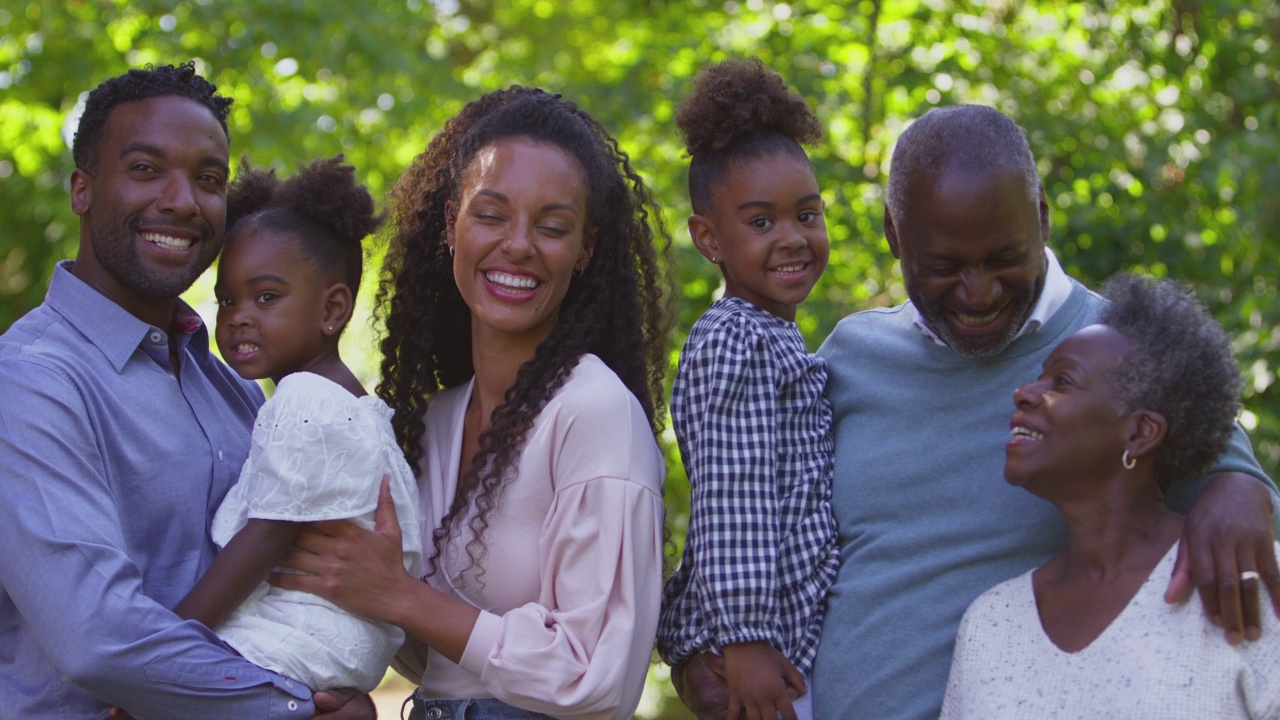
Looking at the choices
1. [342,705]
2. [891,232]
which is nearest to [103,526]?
[342,705]

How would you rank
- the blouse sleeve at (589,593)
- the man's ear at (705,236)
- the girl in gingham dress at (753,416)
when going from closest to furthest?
the blouse sleeve at (589,593)
the girl in gingham dress at (753,416)
the man's ear at (705,236)

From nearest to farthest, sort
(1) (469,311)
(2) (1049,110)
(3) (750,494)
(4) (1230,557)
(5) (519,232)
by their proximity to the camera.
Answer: (4) (1230,557) < (3) (750,494) < (5) (519,232) < (1) (469,311) < (2) (1049,110)

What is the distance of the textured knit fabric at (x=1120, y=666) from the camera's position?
2.48 meters

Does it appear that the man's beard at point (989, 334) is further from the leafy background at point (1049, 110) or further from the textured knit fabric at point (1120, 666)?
the leafy background at point (1049, 110)

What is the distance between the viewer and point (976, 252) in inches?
111

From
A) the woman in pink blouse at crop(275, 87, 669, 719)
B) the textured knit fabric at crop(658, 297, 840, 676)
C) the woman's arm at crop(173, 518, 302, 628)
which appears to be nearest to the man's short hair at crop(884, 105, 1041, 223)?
the textured knit fabric at crop(658, 297, 840, 676)

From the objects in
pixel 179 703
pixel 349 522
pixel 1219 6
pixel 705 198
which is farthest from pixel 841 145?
pixel 179 703

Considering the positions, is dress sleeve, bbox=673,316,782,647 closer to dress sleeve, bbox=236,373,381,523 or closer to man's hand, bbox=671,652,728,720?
man's hand, bbox=671,652,728,720

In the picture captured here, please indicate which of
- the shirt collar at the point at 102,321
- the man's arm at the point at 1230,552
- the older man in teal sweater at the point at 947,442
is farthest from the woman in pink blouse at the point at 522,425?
the man's arm at the point at 1230,552

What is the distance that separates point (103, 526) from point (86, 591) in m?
0.14

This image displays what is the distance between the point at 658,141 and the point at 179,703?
4367 mm

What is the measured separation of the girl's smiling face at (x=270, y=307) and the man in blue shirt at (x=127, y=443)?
10cm

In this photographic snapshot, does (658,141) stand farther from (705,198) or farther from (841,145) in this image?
(705,198)

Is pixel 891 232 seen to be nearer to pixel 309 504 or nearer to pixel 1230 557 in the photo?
pixel 1230 557
